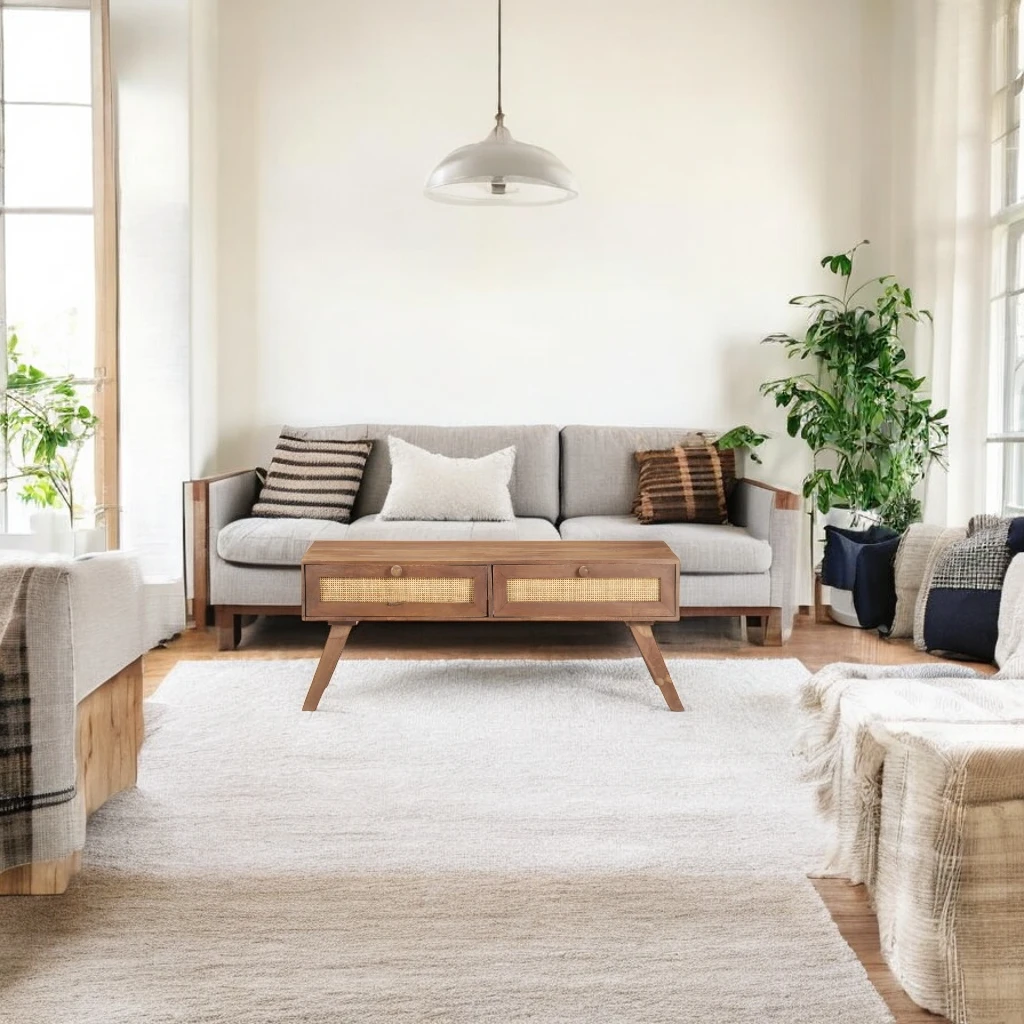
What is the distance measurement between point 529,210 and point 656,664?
2.58m

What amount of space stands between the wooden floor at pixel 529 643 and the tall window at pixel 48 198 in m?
0.98

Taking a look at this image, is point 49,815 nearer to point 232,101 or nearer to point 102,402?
point 102,402

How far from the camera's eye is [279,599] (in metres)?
4.05

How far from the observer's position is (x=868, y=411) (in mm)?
4535

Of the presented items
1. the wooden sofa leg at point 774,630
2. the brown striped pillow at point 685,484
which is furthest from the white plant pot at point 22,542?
the wooden sofa leg at point 774,630

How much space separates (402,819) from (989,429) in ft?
10.7

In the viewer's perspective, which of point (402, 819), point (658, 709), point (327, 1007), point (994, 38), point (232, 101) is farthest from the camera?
point (232, 101)

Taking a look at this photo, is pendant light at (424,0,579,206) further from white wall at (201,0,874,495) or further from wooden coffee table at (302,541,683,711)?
white wall at (201,0,874,495)

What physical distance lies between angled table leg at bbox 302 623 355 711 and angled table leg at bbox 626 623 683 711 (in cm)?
88

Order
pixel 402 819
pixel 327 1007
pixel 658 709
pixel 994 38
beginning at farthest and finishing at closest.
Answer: pixel 994 38
pixel 658 709
pixel 402 819
pixel 327 1007

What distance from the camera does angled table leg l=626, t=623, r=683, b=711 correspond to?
3199mm

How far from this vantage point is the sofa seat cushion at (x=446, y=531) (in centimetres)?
407

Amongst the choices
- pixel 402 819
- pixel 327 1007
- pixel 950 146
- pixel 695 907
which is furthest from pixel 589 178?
pixel 327 1007

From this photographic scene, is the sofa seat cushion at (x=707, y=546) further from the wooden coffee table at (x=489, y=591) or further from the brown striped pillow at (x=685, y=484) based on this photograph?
the wooden coffee table at (x=489, y=591)
